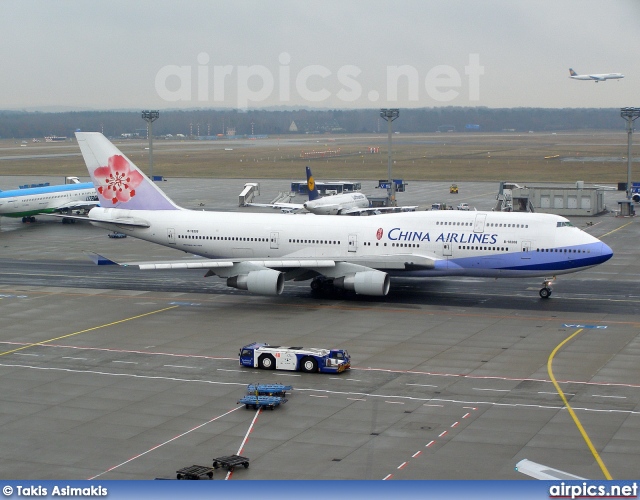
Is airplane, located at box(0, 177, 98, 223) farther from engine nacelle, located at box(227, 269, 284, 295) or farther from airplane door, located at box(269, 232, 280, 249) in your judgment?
engine nacelle, located at box(227, 269, 284, 295)

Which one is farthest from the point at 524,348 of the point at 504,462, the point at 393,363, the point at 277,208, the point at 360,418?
the point at 277,208

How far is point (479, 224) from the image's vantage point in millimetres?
59031

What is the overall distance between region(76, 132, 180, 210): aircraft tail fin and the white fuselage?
2.88 feet

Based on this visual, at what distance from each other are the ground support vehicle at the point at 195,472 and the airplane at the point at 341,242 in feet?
94.3

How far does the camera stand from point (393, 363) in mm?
43844

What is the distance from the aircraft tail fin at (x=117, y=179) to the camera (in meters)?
66.8

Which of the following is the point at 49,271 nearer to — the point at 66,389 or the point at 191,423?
the point at 66,389

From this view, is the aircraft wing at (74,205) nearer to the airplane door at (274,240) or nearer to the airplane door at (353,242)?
the airplane door at (274,240)

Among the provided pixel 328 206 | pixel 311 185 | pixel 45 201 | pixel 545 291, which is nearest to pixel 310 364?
pixel 545 291

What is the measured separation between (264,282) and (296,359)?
15.3 meters

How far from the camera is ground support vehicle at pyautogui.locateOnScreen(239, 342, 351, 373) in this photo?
42125 mm

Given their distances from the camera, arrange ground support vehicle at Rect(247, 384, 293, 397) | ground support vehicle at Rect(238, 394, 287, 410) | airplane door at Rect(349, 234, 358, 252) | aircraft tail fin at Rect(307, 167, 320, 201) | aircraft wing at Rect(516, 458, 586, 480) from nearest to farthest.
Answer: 1. aircraft wing at Rect(516, 458, 586, 480)
2. ground support vehicle at Rect(238, 394, 287, 410)
3. ground support vehicle at Rect(247, 384, 293, 397)
4. airplane door at Rect(349, 234, 358, 252)
5. aircraft tail fin at Rect(307, 167, 320, 201)

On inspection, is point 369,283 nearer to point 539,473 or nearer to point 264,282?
point 264,282

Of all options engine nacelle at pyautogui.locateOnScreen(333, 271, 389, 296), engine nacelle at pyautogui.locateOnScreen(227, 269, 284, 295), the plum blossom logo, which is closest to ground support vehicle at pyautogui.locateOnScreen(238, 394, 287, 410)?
engine nacelle at pyautogui.locateOnScreen(227, 269, 284, 295)
